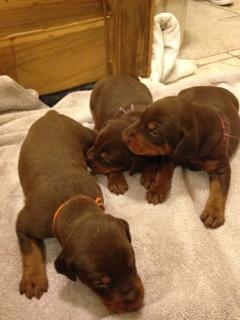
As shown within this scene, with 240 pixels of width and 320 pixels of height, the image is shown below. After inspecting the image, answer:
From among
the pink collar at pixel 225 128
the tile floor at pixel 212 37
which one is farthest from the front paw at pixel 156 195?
the tile floor at pixel 212 37

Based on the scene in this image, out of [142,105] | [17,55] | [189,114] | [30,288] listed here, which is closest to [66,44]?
[17,55]

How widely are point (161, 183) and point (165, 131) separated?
38 centimetres

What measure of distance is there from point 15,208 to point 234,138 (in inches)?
54.9

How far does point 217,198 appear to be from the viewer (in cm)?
235

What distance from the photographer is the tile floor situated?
4.33 metres

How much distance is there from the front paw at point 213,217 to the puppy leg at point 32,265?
0.87 metres

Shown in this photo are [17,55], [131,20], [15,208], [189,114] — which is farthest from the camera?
[131,20]

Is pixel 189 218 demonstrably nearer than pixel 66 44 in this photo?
Yes

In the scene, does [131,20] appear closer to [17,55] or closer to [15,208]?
[17,55]

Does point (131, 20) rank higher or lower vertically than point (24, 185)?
higher

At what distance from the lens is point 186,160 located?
2.40 m

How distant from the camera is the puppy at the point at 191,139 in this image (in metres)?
2.19

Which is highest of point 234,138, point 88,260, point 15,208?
point 88,260

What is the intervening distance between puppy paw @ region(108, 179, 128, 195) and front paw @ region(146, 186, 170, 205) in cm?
15
